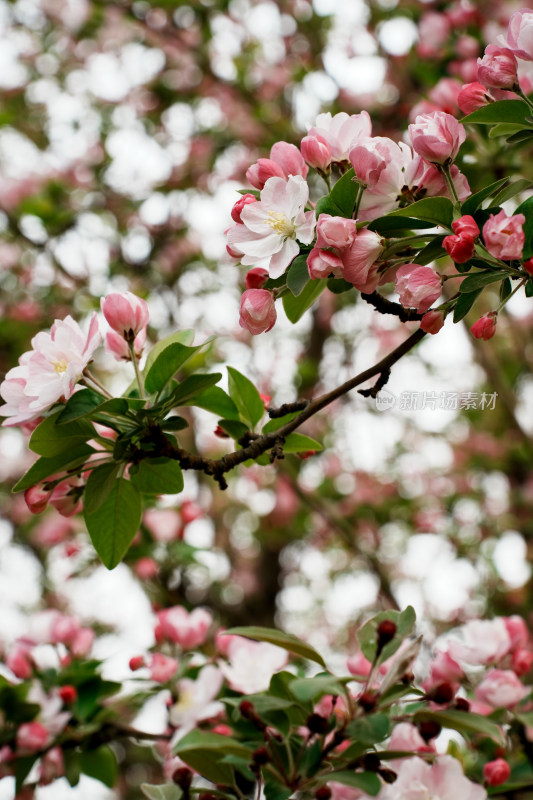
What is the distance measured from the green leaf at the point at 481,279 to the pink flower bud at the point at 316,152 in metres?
0.21

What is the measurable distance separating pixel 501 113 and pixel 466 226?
6.1 inches

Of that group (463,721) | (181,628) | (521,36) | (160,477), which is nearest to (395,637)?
(463,721)

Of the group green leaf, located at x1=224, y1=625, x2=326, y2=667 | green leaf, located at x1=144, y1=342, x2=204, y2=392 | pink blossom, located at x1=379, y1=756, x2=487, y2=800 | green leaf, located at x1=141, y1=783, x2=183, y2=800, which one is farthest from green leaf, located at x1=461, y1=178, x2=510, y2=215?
green leaf, located at x1=141, y1=783, x2=183, y2=800

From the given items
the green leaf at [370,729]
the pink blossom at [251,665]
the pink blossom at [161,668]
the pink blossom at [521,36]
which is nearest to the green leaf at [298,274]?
the pink blossom at [521,36]

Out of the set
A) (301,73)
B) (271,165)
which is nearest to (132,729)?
(271,165)

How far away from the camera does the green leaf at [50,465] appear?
889 millimetres

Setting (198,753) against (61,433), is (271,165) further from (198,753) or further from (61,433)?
(198,753)

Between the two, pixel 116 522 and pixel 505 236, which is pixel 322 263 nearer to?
pixel 505 236

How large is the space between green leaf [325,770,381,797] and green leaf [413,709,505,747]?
11 centimetres

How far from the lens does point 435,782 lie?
966 mm

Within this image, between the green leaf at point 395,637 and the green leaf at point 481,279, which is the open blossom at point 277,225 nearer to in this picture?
the green leaf at point 481,279

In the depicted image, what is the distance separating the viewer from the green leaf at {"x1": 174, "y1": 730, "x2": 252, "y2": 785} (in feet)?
3.03

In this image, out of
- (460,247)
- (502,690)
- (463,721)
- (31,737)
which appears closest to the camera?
(460,247)

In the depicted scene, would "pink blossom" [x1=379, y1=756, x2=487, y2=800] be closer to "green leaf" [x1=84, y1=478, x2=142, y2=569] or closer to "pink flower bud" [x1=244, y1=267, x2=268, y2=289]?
"green leaf" [x1=84, y1=478, x2=142, y2=569]
